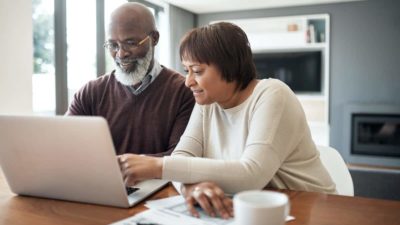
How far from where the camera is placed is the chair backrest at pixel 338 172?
4.25 feet

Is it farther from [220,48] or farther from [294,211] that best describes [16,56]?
[294,211]

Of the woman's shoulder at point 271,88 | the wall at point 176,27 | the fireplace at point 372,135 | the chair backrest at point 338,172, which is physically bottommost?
the fireplace at point 372,135

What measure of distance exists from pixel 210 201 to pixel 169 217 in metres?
0.10

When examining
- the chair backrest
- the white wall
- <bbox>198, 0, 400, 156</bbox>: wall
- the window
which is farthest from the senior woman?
<bbox>198, 0, 400, 156</bbox>: wall

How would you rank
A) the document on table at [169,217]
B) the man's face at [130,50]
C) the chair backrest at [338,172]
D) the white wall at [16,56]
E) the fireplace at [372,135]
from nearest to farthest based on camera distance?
the document on table at [169,217]
the chair backrest at [338,172]
the man's face at [130,50]
the white wall at [16,56]
the fireplace at [372,135]

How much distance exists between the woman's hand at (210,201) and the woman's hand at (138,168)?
117 mm

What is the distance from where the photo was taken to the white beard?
1.66 metres

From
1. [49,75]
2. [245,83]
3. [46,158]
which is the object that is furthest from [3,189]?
[49,75]

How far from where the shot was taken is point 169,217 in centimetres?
81

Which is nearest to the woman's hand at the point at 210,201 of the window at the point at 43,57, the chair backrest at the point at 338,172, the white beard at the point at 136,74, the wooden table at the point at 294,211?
the wooden table at the point at 294,211

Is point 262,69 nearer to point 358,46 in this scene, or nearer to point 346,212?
point 358,46

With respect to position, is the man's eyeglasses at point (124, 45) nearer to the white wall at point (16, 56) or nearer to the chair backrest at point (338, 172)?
the chair backrest at point (338, 172)

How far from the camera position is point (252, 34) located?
570 cm

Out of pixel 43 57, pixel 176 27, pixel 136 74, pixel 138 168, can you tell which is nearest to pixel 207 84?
pixel 138 168
